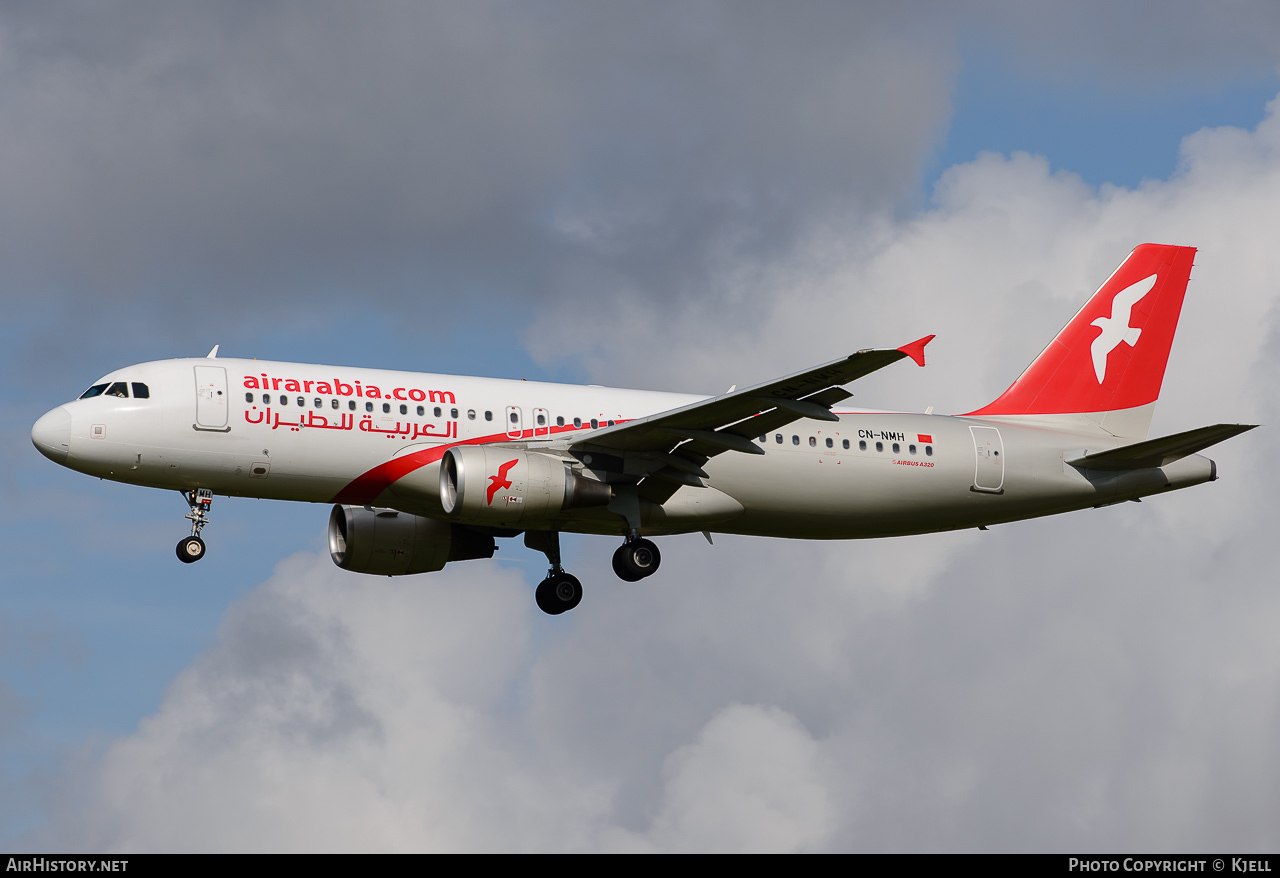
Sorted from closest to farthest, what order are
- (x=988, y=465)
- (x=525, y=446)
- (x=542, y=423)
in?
(x=525, y=446) → (x=542, y=423) → (x=988, y=465)

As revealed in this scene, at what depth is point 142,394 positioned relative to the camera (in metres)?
37.0

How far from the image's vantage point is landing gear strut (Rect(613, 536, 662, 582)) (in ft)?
130

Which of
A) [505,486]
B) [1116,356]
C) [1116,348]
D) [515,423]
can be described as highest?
[1116,348]

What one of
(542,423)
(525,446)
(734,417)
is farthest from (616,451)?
(734,417)

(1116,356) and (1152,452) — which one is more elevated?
(1116,356)

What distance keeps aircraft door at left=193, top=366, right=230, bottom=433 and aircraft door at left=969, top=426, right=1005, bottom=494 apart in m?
18.2

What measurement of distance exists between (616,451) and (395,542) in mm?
7243

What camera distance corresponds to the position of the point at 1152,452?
138ft

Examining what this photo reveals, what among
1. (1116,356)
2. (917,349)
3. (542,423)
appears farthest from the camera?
(1116,356)

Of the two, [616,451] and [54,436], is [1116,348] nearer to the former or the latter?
[616,451]

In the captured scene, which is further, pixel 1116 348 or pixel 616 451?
pixel 1116 348

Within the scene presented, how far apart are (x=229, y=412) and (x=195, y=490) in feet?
6.59

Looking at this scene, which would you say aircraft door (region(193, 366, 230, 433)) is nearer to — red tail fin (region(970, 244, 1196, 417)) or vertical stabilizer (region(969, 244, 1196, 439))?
vertical stabilizer (region(969, 244, 1196, 439))

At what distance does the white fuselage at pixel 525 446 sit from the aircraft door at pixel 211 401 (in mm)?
34
